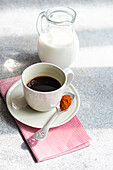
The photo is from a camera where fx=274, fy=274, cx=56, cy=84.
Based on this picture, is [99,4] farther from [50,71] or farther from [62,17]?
[50,71]

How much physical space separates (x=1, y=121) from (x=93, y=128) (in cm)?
25

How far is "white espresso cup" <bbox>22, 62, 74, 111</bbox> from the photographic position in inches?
27.3

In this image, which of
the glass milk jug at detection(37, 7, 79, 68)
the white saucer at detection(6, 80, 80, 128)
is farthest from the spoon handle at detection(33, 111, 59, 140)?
the glass milk jug at detection(37, 7, 79, 68)

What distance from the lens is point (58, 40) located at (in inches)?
34.7

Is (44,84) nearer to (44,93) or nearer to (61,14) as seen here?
(44,93)

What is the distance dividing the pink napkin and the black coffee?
10 cm

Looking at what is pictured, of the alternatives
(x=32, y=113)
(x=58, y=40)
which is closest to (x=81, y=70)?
(x=58, y=40)

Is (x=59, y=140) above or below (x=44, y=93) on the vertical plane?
below

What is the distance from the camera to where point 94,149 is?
71cm

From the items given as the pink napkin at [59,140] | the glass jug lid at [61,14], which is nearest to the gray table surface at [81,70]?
the pink napkin at [59,140]

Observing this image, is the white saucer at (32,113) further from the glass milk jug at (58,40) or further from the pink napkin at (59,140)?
the glass milk jug at (58,40)

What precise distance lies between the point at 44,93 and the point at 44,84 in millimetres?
73

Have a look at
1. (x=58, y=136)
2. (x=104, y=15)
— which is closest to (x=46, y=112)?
(x=58, y=136)

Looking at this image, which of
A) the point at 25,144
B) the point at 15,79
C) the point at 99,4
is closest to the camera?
the point at 25,144
